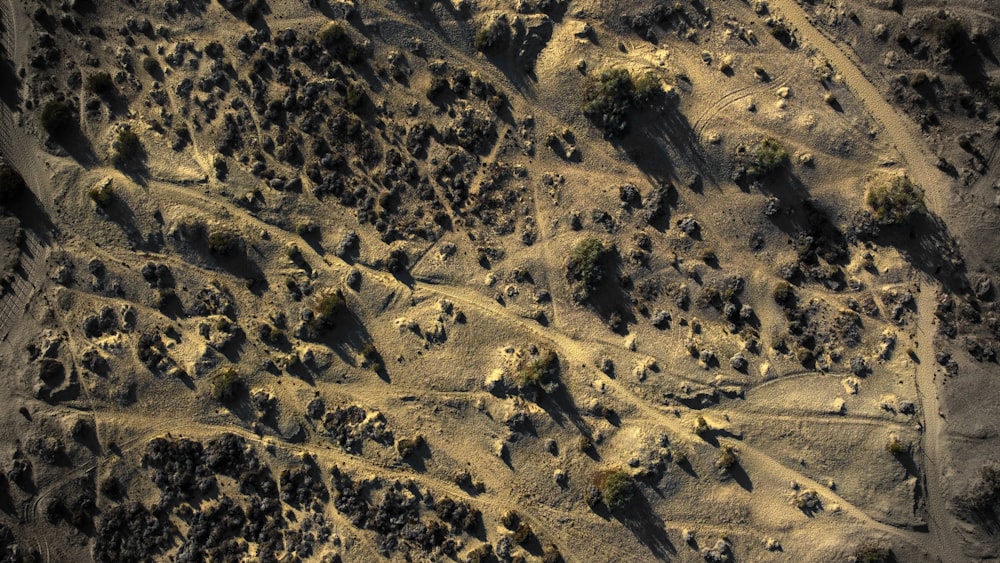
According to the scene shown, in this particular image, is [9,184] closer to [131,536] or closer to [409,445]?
[131,536]

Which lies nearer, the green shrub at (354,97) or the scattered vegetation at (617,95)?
the scattered vegetation at (617,95)

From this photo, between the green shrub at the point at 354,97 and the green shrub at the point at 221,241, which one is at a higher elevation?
the green shrub at the point at 354,97

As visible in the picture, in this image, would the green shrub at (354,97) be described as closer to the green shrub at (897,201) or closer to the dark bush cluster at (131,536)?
the dark bush cluster at (131,536)

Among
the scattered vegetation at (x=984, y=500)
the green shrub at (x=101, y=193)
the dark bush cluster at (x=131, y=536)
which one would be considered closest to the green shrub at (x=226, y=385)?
the dark bush cluster at (x=131, y=536)

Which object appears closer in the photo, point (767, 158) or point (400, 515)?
point (767, 158)

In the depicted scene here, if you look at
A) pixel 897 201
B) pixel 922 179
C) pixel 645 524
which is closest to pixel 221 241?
pixel 645 524

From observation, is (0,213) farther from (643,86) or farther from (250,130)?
(643,86)

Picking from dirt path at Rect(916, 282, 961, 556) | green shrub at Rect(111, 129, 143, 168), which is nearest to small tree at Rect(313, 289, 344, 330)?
green shrub at Rect(111, 129, 143, 168)
